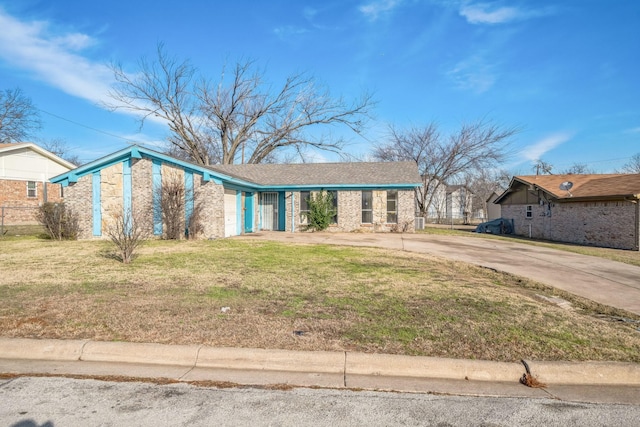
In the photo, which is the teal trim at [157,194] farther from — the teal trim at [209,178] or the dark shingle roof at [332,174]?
the dark shingle roof at [332,174]

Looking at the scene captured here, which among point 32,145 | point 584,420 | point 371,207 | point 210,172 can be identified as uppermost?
point 32,145

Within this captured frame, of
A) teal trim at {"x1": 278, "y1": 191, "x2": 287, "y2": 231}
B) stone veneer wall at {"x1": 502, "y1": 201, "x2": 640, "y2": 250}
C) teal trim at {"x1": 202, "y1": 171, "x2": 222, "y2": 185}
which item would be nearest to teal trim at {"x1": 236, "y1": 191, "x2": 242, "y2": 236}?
teal trim at {"x1": 202, "y1": 171, "x2": 222, "y2": 185}

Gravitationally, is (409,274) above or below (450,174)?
below

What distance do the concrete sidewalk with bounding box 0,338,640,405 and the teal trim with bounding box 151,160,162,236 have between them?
41.6 feet

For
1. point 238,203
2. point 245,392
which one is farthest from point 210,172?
point 245,392

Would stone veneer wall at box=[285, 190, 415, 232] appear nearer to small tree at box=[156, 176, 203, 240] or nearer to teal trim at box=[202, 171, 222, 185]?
teal trim at box=[202, 171, 222, 185]

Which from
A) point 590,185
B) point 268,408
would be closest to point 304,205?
point 590,185

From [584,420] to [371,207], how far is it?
62.5ft

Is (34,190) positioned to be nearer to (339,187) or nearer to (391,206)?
(339,187)

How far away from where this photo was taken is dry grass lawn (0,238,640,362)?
4328 mm

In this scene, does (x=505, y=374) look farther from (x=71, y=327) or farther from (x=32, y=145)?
(x=32, y=145)

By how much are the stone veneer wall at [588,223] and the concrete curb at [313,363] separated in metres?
16.7

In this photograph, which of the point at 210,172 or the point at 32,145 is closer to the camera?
the point at 210,172

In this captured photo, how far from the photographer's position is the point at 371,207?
21922mm
